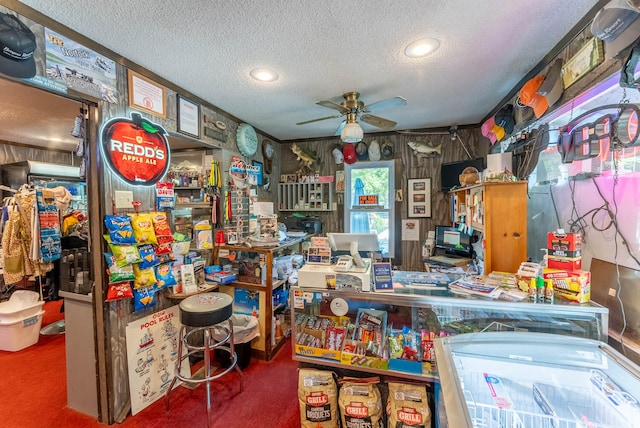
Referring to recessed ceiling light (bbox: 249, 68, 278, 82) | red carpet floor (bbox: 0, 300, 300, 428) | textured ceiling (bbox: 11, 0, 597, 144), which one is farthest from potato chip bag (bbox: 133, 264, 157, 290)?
recessed ceiling light (bbox: 249, 68, 278, 82)

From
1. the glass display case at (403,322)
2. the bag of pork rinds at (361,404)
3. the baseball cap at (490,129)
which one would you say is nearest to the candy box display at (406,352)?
the glass display case at (403,322)

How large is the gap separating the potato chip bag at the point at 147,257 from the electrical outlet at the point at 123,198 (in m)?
0.32

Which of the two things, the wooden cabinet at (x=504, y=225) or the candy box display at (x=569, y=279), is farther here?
the wooden cabinet at (x=504, y=225)

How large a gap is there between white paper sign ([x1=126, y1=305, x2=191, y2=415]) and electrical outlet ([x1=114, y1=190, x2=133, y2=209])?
0.87 m

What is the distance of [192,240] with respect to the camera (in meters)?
2.72

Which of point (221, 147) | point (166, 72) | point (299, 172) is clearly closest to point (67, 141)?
point (221, 147)

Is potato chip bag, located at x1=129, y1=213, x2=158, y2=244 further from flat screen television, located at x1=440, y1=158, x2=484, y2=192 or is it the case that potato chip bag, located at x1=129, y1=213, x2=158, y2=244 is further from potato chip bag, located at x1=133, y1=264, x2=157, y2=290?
flat screen television, located at x1=440, y1=158, x2=484, y2=192

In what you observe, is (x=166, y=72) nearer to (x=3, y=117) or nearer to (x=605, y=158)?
(x=3, y=117)

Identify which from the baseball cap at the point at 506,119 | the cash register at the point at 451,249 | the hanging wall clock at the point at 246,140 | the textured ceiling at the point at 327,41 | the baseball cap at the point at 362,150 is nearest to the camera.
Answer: the textured ceiling at the point at 327,41

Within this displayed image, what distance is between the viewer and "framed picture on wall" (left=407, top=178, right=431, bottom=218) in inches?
150

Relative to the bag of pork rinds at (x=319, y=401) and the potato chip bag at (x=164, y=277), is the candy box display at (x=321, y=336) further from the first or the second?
the potato chip bag at (x=164, y=277)

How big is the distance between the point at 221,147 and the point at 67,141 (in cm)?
276

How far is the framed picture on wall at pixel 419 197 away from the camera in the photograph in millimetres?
3809

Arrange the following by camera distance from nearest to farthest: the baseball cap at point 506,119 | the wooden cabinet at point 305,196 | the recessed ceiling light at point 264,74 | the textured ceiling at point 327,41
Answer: the textured ceiling at point 327,41 < the recessed ceiling light at point 264,74 < the baseball cap at point 506,119 < the wooden cabinet at point 305,196
